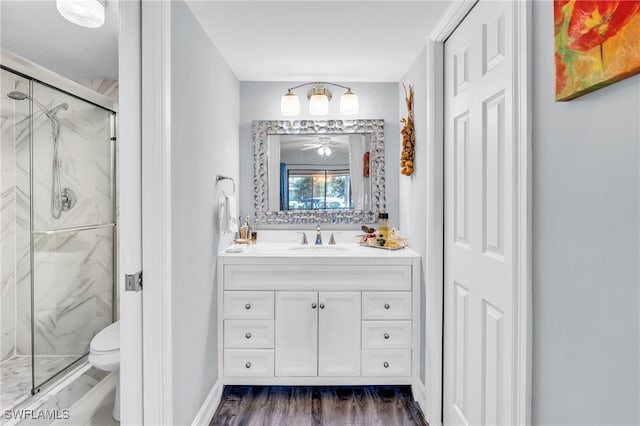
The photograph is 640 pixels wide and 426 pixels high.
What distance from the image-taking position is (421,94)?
232 centimetres

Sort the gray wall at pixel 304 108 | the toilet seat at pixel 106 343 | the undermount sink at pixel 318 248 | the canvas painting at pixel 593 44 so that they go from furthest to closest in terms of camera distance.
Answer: the gray wall at pixel 304 108 → the undermount sink at pixel 318 248 → the toilet seat at pixel 106 343 → the canvas painting at pixel 593 44

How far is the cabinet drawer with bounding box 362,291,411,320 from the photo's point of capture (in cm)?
238

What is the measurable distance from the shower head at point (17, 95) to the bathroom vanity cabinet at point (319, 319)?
5.64ft

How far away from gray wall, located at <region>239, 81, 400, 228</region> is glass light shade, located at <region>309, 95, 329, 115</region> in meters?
0.16

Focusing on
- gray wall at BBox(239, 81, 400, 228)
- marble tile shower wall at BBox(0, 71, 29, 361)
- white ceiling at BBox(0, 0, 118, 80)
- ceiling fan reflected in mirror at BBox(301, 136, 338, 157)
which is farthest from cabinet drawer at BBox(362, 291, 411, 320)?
marble tile shower wall at BBox(0, 71, 29, 361)

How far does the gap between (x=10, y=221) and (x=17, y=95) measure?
35.0 inches

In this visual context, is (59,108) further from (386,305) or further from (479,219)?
(479,219)

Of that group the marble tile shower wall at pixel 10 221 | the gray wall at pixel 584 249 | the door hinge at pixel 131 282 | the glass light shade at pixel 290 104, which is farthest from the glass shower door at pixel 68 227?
the gray wall at pixel 584 249

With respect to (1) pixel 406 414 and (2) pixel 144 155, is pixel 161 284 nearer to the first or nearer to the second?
(2) pixel 144 155

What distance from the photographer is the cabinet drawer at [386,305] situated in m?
2.38

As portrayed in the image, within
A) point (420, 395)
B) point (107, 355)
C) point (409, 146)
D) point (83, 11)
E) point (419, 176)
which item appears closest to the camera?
point (83, 11)

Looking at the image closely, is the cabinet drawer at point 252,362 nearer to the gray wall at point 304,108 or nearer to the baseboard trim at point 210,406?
the baseboard trim at point 210,406

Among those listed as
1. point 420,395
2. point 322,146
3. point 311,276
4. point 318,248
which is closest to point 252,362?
point 311,276

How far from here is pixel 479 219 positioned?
1.56 meters
